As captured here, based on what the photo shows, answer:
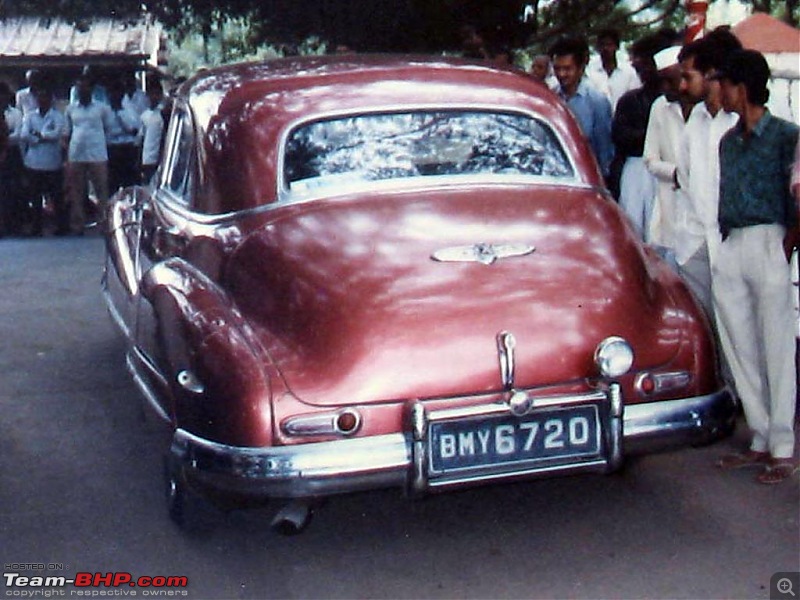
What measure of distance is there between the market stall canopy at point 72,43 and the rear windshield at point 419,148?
14.8 meters

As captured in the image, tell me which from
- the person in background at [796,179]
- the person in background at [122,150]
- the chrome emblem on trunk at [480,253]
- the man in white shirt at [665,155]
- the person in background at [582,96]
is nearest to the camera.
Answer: the chrome emblem on trunk at [480,253]

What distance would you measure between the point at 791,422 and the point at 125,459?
2964 mm

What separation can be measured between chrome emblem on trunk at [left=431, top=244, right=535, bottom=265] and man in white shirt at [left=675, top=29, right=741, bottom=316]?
1.23 meters

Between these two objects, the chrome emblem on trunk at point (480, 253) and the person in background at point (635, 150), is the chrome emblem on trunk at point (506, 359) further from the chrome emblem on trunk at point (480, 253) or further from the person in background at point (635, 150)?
the person in background at point (635, 150)

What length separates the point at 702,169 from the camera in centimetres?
611

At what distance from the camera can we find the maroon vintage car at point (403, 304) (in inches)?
178

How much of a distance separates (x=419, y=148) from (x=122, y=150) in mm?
11010

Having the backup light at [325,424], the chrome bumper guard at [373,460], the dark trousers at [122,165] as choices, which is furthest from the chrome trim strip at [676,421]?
the dark trousers at [122,165]

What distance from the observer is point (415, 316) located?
15.3 ft

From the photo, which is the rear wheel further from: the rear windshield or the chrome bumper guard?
the rear windshield

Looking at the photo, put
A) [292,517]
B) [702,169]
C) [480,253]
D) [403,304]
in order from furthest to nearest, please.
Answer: [702,169], [480,253], [292,517], [403,304]

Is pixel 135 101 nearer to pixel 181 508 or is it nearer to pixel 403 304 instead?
pixel 181 508

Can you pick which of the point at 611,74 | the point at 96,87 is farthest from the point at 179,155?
the point at 96,87

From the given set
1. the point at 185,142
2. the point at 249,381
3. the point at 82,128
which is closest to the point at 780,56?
the point at 185,142
